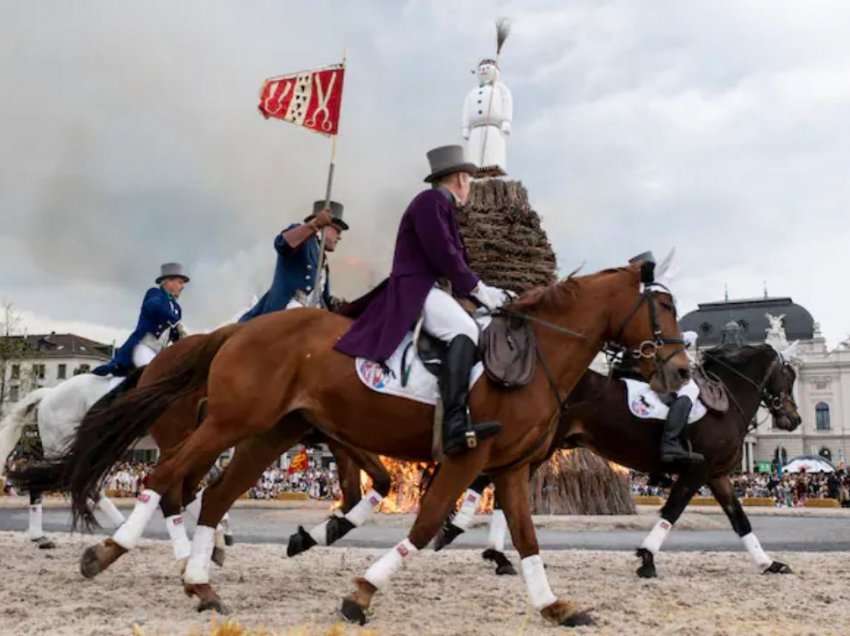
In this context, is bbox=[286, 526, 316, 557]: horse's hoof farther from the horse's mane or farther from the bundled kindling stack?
the bundled kindling stack

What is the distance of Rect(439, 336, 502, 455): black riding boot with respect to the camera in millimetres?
5312

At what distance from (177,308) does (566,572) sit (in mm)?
4961

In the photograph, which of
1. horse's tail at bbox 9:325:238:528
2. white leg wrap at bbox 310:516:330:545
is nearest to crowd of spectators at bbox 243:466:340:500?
white leg wrap at bbox 310:516:330:545

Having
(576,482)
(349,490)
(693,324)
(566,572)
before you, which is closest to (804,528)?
(576,482)

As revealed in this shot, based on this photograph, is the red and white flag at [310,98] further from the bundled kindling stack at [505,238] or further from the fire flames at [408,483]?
the bundled kindling stack at [505,238]

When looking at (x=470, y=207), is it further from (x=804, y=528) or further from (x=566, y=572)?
(x=566, y=572)

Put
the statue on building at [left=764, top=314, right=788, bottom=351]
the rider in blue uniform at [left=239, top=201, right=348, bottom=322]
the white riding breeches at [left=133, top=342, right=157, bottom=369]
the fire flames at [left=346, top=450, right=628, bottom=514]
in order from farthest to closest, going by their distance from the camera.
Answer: the statue on building at [left=764, top=314, right=788, bottom=351] < the fire flames at [left=346, top=450, right=628, bottom=514] < the white riding breeches at [left=133, top=342, right=157, bottom=369] < the rider in blue uniform at [left=239, top=201, right=348, bottom=322]

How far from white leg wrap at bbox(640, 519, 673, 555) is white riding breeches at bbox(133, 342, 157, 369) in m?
5.40

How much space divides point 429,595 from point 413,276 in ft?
8.79

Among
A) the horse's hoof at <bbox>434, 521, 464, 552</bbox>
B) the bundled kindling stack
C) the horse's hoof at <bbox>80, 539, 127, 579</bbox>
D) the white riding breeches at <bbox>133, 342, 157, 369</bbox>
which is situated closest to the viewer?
the horse's hoof at <bbox>80, 539, 127, 579</bbox>

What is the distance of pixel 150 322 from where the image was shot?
28.8 feet

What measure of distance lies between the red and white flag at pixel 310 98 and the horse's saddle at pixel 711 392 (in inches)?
189

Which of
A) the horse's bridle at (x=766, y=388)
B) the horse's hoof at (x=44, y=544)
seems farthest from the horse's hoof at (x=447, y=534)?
the horse's hoof at (x=44, y=544)

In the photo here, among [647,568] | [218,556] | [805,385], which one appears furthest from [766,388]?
[805,385]
